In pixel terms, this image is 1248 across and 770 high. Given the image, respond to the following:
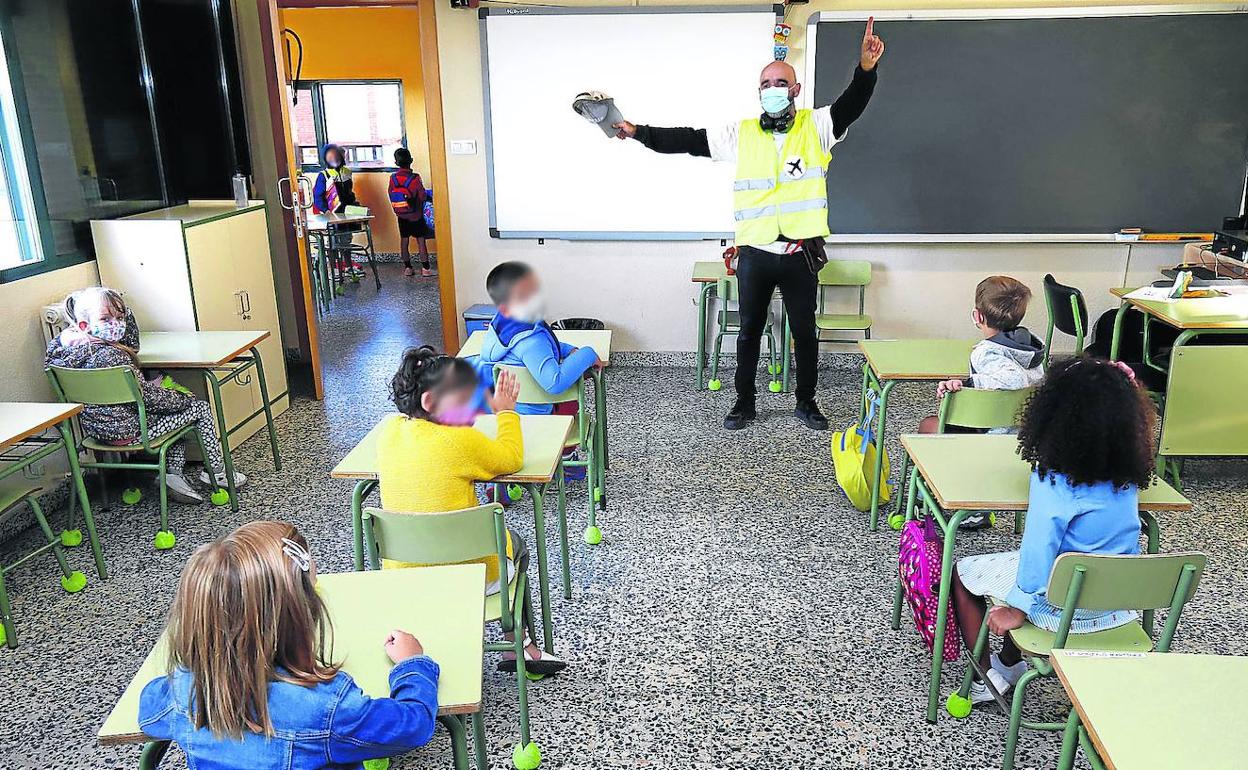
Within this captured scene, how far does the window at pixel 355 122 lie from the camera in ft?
32.6

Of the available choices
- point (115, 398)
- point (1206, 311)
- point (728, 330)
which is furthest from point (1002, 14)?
point (115, 398)

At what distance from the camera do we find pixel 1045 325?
5.78 metres

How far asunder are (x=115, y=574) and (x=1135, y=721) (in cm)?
327

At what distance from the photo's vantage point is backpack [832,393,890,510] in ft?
11.9

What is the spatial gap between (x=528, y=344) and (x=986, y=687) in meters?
1.87

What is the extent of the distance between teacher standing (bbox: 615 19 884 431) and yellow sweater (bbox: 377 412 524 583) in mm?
2383

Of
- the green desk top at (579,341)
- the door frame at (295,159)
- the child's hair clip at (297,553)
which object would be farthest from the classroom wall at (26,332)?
the child's hair clip at (297,553)

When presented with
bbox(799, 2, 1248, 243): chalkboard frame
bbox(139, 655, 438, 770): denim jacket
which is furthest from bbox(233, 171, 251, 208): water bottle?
bbox(139, 655, 438, 770): denim jacket

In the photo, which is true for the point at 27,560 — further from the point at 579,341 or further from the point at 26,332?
the point at 579,341

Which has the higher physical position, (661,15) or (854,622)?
(661,15)

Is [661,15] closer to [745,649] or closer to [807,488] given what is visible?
[807,488]

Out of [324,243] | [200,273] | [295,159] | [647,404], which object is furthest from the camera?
[324,243]

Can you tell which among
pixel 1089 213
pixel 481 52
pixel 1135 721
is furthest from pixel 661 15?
pixel 1135 721

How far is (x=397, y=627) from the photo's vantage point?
173 cm
